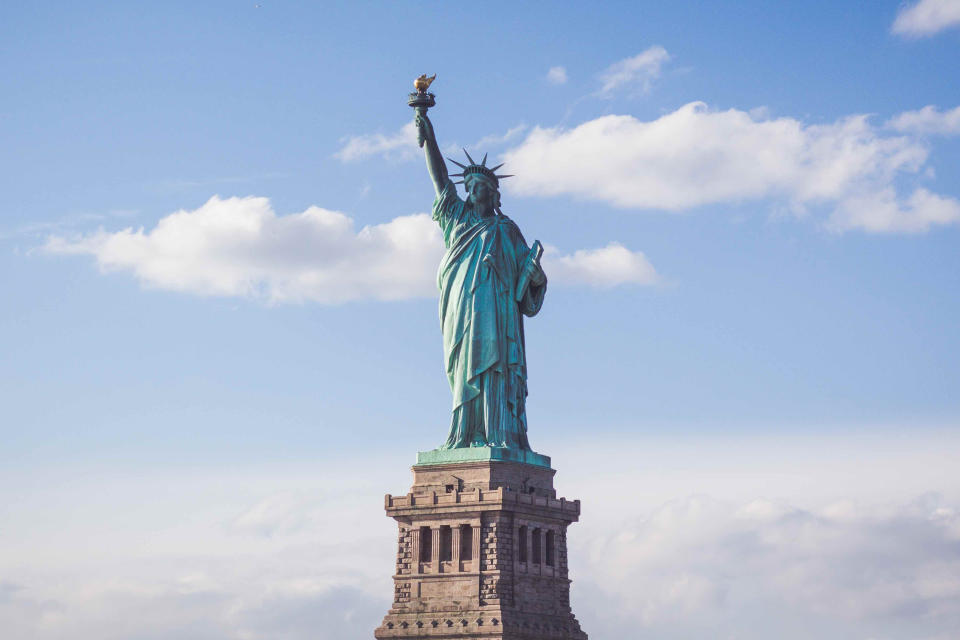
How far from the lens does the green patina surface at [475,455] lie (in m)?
67.1

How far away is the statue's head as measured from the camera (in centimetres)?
7044

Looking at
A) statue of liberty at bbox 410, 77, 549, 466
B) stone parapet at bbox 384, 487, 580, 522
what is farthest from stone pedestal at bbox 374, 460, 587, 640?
statue of liberty at bbox 410, 77, 549, 466

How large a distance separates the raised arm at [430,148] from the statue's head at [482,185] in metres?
0.83

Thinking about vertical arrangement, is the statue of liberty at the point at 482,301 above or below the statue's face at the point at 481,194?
below

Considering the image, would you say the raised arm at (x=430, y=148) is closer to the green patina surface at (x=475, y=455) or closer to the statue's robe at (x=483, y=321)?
the statue's robe at (x=483, y=321)

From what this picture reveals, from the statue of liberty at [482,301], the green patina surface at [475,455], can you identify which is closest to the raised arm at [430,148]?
the statue of liberty at [482,301]

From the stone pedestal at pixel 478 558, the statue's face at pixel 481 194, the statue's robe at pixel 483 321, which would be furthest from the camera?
the statue's face at pixel 481 194

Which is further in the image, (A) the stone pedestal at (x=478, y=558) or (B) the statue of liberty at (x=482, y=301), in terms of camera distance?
(B) the statue of liberty at (x=482, y=301)

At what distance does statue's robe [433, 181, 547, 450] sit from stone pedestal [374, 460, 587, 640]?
152 centimetres

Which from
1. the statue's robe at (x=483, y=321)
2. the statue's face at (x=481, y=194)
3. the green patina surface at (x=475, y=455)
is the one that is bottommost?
the green patina surface at (x=475, y=455)

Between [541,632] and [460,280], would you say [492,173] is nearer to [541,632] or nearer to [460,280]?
[460,280]

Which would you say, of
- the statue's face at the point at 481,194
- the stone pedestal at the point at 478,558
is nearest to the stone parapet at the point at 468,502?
the stone pedestal at the point at 478,558

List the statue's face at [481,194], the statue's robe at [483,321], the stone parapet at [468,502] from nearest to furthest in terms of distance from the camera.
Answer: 1. the stone parapet at [468,502]
2. the statue's robe at [483,321]
3. the statue's face at [481,194]

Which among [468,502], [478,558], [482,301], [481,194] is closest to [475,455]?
[468,502]
